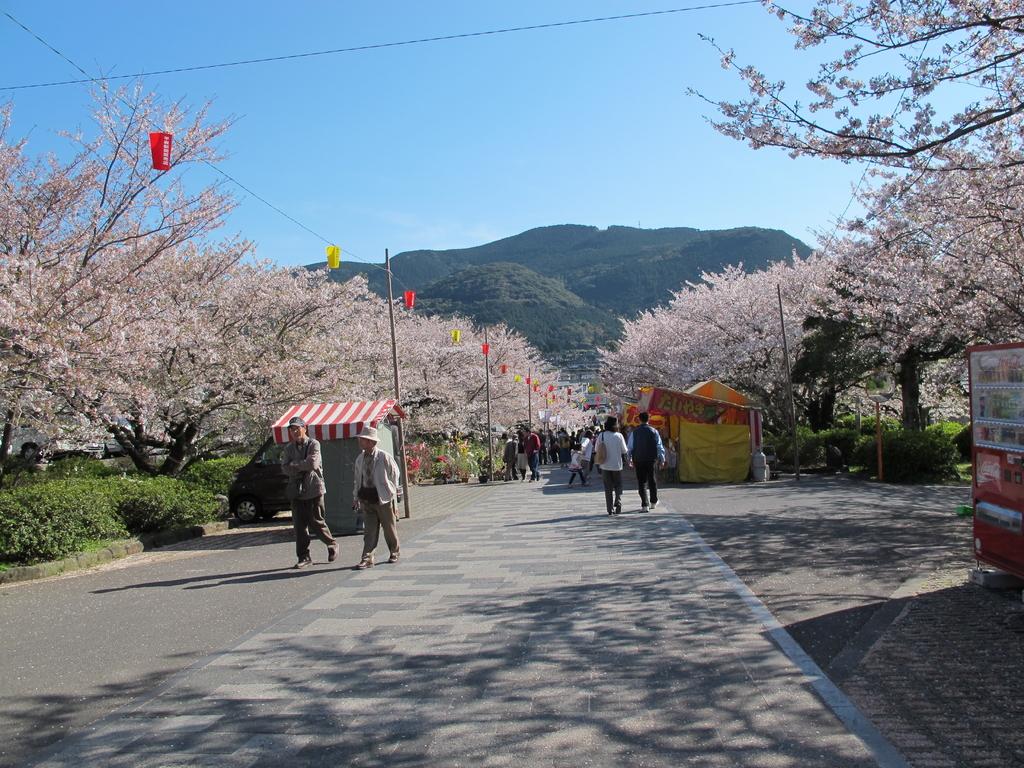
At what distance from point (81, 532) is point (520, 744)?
8.76 m

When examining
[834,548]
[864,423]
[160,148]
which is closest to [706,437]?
[834,548]

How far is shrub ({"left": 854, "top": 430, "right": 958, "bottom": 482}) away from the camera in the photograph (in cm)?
1997

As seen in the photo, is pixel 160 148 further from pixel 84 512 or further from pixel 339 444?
pixel 339 444

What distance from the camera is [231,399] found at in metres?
16.7

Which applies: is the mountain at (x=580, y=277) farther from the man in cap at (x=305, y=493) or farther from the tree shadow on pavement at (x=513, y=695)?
the tree shadow on pavement at (x=513, y=695)

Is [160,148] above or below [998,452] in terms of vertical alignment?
above

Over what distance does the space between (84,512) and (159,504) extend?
6.93 feet

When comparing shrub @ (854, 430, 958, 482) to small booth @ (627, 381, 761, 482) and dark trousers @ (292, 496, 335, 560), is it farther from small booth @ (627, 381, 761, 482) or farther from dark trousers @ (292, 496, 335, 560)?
dark trousers @ (292, 496, 335, 560)

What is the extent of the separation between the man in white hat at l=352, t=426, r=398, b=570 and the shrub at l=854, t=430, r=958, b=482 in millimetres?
14820

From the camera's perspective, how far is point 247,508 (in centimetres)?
1703

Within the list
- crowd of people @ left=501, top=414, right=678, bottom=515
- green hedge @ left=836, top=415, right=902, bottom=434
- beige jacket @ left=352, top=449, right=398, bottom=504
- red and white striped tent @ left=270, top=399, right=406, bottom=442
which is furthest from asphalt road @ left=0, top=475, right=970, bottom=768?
green hedge @ left=836, top=415, right=902, bottom=434

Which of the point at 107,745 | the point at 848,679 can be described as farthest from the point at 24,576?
the point at 848,679

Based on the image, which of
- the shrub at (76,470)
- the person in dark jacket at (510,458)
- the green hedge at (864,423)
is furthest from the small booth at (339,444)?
the green hedge at (864,423)

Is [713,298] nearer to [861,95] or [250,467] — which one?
[250,467]
